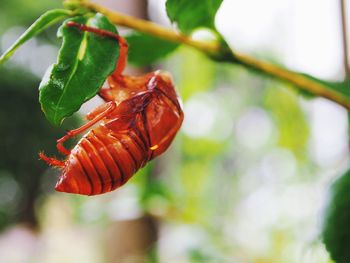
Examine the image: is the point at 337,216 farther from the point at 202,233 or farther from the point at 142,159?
the point at 202,233

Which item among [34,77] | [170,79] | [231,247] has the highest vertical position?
[170,79]

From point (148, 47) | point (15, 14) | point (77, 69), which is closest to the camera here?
point (77, 69)

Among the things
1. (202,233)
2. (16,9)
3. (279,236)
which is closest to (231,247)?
(202,233)

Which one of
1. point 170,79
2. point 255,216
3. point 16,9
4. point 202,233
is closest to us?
point 170,79

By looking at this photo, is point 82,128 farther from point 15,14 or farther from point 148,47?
point 15,14

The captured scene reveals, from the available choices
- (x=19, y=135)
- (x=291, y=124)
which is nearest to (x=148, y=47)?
(x=291, y=124)

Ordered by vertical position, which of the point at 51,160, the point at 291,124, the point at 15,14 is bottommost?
the point at 15,14

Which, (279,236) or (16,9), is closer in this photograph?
(279,236)
